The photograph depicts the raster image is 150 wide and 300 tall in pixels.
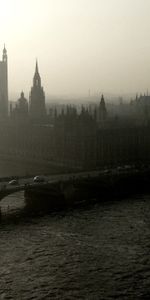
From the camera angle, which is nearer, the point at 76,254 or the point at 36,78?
the point at 76,254

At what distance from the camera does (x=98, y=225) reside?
6306cm

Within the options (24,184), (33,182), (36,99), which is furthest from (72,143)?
(36,99)

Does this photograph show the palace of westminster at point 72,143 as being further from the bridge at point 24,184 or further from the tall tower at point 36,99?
the bridge at point 24,184

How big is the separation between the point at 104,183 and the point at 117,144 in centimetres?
4917

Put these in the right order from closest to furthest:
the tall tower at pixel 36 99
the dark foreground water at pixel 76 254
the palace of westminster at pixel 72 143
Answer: the dark foreground water at pixel 76 254 → the palace of westminster at pixel 72 143 → the tall tower at pixel 36 99

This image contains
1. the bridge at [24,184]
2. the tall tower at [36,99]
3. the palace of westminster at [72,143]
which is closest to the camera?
the bridge at [24,184]

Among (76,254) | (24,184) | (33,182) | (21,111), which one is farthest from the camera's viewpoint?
(21,111)

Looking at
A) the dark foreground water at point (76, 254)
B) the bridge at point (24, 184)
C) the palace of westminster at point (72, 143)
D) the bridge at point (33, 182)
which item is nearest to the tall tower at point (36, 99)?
the palace of westminster at point (72, 143)

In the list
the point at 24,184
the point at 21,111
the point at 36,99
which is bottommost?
the point at 24,184

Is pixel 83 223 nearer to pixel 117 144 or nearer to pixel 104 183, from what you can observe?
pixel 104 183

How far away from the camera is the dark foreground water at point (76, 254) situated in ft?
137

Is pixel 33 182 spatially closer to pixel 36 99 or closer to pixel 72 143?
pixel 72 143

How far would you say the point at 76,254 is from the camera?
2013 inches

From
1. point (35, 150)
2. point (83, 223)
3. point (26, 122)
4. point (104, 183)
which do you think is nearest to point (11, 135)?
point (26, 122)
